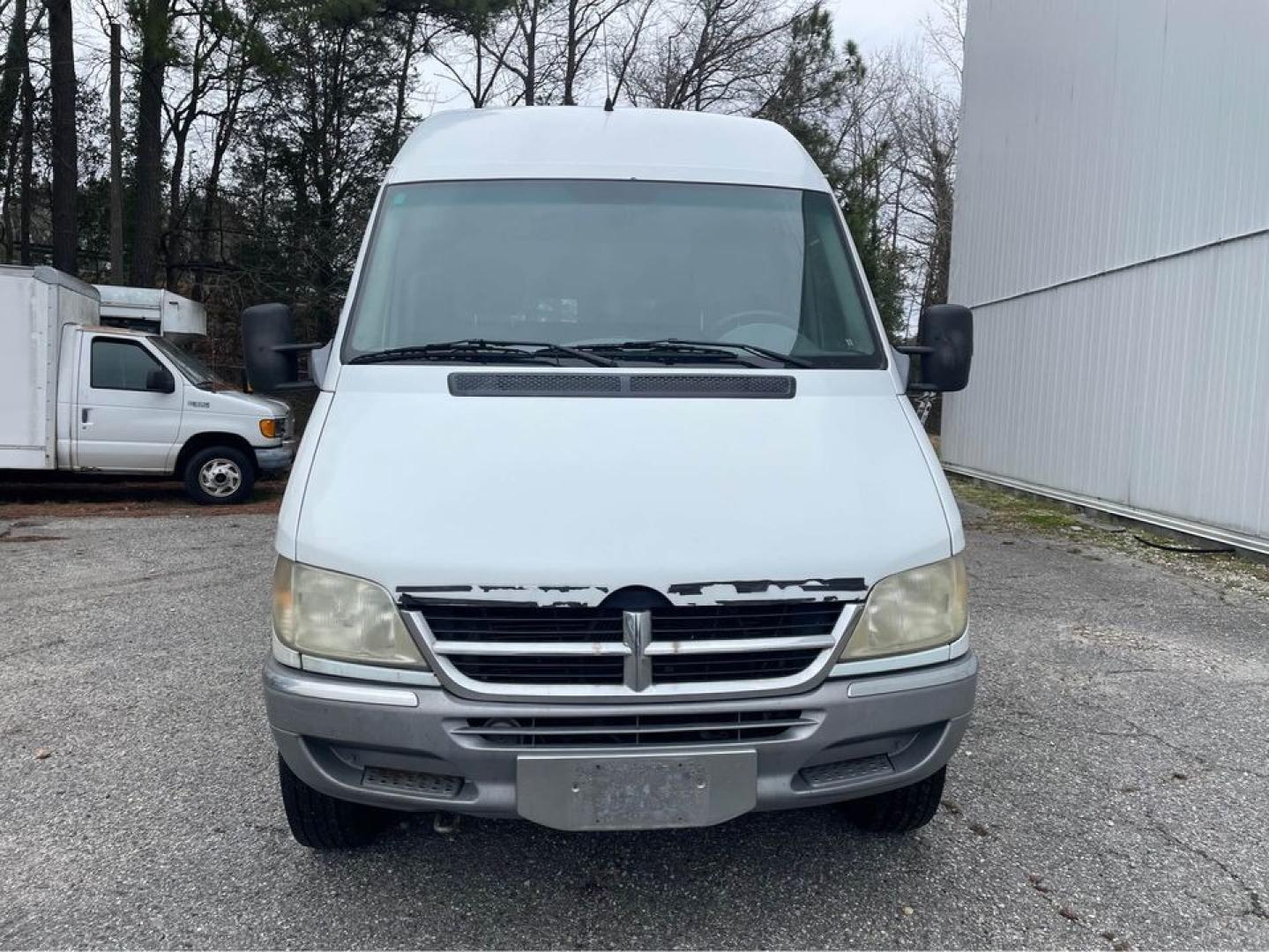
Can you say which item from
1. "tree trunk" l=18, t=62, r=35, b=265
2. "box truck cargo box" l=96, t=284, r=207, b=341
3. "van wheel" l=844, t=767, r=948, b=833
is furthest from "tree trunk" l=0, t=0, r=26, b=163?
"van wheel" l=844, t=767, r=948, b=833

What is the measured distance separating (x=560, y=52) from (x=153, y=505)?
1713cm

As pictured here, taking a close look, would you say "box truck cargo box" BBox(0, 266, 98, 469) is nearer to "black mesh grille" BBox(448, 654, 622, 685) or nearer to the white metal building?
"black mesh grille" BBox(448, 654, 622, 685)

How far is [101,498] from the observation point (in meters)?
12.5

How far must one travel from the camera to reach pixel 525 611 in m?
2.56

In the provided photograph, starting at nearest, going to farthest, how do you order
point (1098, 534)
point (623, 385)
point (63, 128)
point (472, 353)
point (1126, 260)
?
point (623, 385) < point (472, 353) < point (1098, 534) < point (1126, 260) < point (63, 128)

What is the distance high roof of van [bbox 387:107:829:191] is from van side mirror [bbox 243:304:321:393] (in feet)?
2.31

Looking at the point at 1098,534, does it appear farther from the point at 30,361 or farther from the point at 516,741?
the point at 30,361

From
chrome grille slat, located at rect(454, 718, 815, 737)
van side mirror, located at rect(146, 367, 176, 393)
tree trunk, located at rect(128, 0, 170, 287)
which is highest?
tree trunk, located at rect(128, 0, 170, 287)

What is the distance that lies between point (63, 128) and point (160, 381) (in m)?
8.33

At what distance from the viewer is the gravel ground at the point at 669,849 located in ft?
9.38

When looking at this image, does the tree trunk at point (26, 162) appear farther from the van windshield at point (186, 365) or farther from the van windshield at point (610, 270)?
the van windshield at point (610, 270)

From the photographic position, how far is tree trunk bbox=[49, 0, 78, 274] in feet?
54.1

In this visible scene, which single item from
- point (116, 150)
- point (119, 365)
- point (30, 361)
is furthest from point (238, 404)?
point (116, 150)

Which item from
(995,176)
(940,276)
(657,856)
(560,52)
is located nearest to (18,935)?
(657,856)
